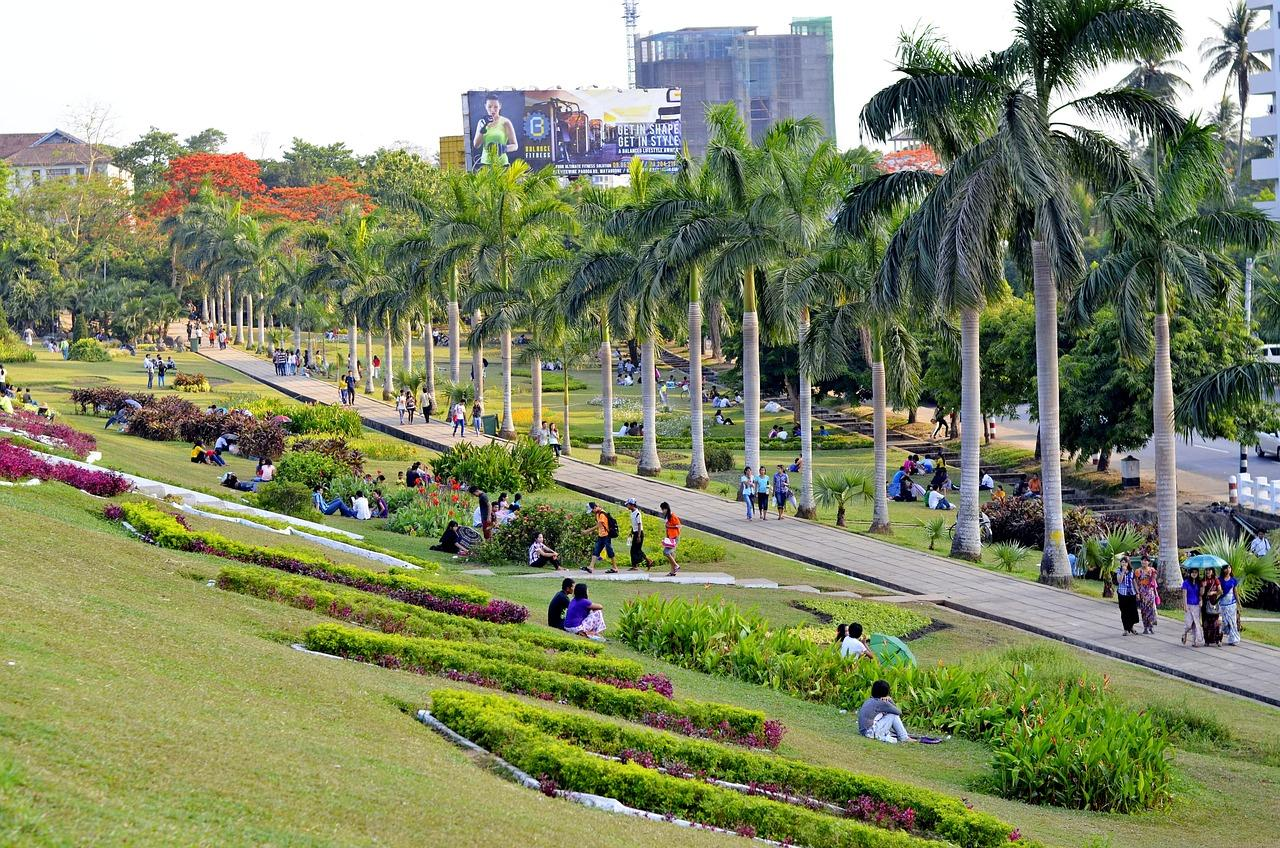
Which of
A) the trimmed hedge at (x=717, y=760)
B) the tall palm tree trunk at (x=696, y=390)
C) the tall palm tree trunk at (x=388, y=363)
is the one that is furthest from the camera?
the tall palm tree trunk at (x=388, y=363)

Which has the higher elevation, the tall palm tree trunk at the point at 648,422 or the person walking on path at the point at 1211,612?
the tall palm tree trunk at the point at 648,422

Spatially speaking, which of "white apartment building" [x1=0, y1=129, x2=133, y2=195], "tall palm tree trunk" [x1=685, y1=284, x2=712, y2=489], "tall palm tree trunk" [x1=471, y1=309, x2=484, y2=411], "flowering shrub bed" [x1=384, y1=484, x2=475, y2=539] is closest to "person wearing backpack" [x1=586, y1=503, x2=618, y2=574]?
"flowering shrub bed" [x1=384, y1=484, x2=475, y2=539]

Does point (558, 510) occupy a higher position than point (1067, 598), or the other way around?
point (558, 510)

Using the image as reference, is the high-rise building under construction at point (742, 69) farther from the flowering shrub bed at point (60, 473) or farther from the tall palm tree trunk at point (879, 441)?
the flowering shrub bed at point (60, 473)

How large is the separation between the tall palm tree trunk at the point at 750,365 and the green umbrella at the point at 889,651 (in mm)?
17026

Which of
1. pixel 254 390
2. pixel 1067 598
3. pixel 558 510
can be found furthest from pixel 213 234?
pixel 1067 598

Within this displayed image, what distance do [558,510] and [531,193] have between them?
23629mm

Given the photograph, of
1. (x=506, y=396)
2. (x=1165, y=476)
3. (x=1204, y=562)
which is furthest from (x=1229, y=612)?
(x=506, y=396)

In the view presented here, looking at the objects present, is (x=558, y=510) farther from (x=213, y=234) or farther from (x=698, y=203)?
(x=213, y=234)

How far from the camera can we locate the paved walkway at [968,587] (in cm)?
1927

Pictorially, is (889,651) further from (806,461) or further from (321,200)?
(321,200)

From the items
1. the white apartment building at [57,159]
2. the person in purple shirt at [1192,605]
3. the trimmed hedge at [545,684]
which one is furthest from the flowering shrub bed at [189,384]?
the white apartment building at [57,159]

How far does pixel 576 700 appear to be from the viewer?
1303 centimetres

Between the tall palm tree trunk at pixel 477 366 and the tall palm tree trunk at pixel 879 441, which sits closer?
the tall palm tree trunk at pixel 879 441
